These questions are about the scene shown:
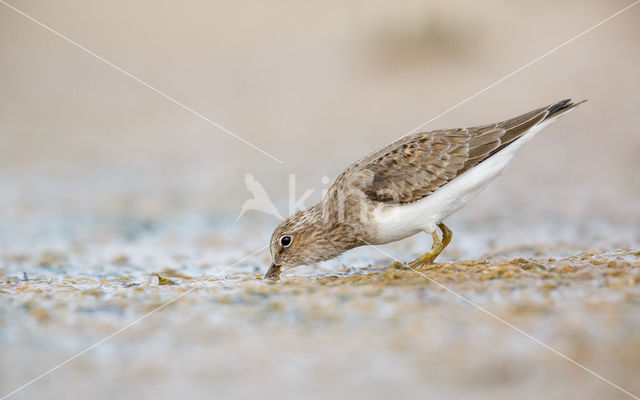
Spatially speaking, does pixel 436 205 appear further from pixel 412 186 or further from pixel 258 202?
pixel 258 202

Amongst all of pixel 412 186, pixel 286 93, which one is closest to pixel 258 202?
pixel 286 93

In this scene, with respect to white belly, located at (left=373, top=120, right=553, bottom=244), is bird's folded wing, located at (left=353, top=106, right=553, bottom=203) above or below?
above

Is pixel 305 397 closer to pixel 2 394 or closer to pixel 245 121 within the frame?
pixel 2 394

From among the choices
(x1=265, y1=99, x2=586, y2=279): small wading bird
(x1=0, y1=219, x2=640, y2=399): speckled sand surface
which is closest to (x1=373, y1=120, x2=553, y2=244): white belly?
(x1=265, y1=99, x2=586, y2=279): small wading bird

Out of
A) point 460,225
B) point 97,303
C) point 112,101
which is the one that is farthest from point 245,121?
point 97,303

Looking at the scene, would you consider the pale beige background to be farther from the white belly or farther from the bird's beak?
the bird's beak

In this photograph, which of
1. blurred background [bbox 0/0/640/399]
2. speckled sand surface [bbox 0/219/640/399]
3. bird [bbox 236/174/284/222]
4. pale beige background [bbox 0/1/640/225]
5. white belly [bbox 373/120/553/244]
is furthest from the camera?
pale beige background [bbox 0/1/640/225]
